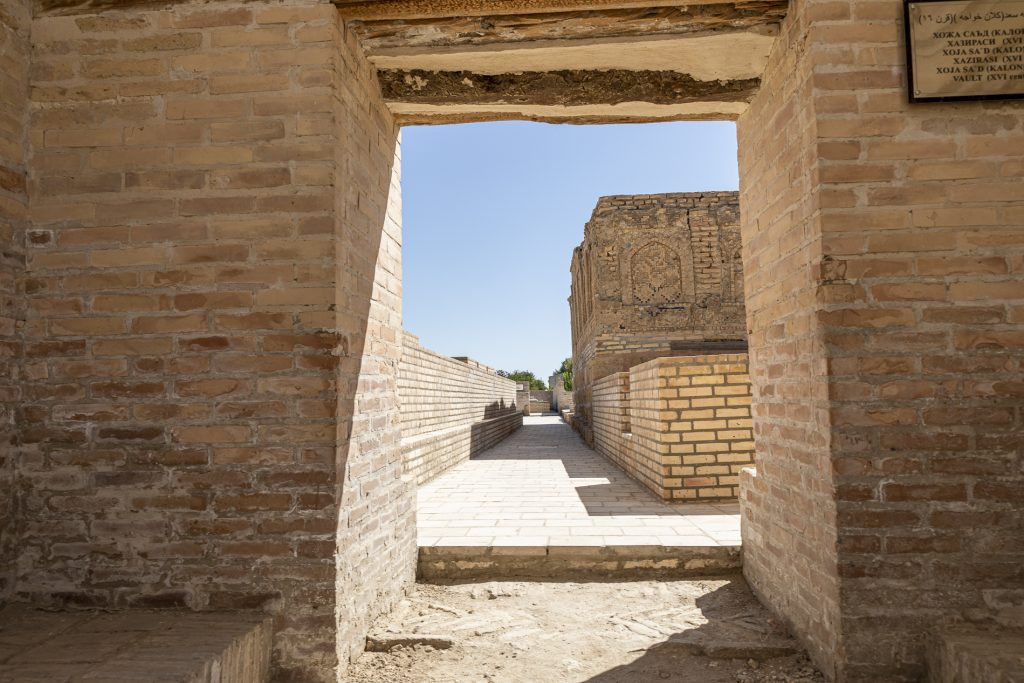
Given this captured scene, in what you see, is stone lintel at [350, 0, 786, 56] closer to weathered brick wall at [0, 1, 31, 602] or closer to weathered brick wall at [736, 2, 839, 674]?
weathered brick wall at [736, 2, 839, 674]

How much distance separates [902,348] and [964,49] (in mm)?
1327

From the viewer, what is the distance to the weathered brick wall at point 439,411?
6.70 meters

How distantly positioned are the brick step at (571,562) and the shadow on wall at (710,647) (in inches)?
17.2

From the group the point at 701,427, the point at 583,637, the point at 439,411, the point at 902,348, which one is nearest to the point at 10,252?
the point at 583,637

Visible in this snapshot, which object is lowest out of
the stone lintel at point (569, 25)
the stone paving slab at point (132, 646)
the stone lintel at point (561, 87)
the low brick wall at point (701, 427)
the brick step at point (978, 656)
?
the brick step at point (978, 656)

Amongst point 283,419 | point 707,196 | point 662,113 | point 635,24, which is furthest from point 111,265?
point 707,196

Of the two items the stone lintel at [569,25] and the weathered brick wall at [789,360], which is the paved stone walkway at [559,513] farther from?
the stone lintel at [569,25]

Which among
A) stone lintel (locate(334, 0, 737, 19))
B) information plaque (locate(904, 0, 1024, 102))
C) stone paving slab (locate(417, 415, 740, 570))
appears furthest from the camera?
stone paving slab (locate(417, 415, 740, 570))

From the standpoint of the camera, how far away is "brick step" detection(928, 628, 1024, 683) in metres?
2.00

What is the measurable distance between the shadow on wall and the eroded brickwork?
10.1 metres

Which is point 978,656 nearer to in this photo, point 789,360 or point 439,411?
point 789,360

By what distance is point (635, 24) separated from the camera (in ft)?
9.40

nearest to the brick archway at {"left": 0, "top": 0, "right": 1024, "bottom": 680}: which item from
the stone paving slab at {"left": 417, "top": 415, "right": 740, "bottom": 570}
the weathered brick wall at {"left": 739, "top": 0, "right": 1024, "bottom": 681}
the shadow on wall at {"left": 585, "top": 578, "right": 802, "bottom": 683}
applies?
the weathered brick wall at {"left": 739, "top": 0, "right": 1024, "bottom": 681}

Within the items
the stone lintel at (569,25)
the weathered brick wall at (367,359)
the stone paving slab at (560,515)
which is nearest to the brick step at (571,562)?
the stone paving slab at (560,515)
